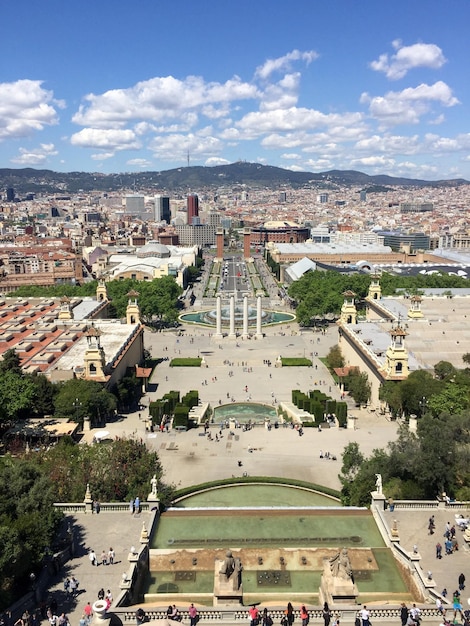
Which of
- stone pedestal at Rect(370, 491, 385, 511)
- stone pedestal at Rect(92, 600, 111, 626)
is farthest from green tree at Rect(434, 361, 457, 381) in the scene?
stone pedestal at Rect(92, 600, 111, 626)

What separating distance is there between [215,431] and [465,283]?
7174 cm

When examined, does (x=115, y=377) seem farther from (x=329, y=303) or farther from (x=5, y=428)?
(x=329, y=303)

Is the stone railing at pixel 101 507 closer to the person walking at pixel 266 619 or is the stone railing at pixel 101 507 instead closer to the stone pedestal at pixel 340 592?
the person walking at pixel 266 619

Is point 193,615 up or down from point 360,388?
up

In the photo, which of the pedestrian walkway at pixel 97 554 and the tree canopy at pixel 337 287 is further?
the tree canopy at pixel 337 287

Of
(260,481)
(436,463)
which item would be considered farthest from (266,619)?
(260,481)

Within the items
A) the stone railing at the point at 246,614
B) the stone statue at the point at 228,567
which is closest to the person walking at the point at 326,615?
the stone railing at the point at 246,614

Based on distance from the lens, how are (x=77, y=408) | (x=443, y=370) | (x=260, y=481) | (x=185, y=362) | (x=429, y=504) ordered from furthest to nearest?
(x=185, y=362) → (x=443, y=370) → (x=77, y=408) → (x=260, y=481) → (x=429, y=504)

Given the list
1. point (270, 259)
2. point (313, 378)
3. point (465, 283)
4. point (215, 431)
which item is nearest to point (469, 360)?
point (313, 378)

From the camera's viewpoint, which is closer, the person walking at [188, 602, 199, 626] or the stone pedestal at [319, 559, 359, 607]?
the person walking at [188, 602, 199, 626]

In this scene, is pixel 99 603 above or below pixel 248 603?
above

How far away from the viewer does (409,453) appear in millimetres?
30656

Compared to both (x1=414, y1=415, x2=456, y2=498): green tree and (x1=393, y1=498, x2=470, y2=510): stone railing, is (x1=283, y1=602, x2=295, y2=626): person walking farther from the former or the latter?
(x1=414, y1=415, x2=456, y2=498): green tree

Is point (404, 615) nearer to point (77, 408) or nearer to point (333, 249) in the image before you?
point (77, 408)
